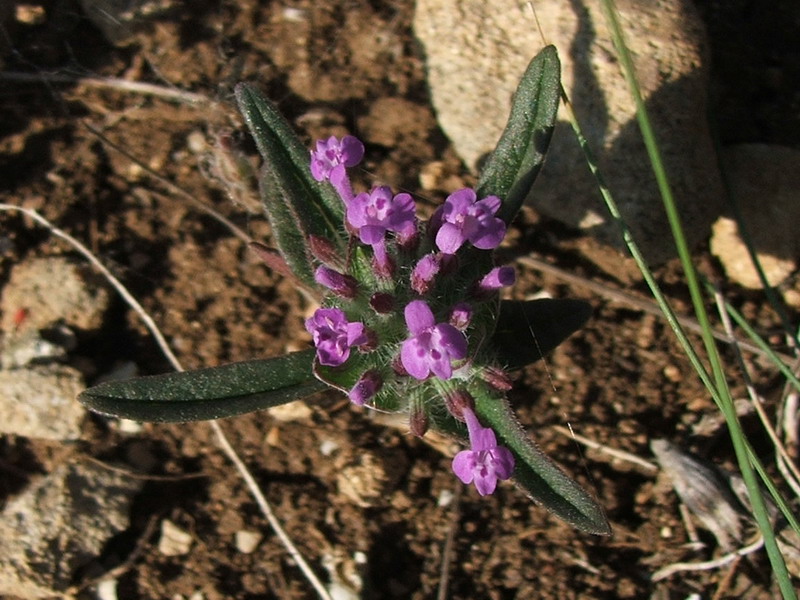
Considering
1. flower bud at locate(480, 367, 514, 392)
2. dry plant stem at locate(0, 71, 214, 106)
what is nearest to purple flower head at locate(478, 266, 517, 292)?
flower bud at locate(480, 367, 514, 392)

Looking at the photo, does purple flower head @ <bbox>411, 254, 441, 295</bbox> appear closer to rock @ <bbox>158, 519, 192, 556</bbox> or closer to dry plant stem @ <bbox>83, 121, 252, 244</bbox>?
dry plant stem @ <bbox>83, 121, 252, 244</bbox>

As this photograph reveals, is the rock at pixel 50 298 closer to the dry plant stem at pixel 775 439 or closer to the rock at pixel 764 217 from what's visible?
the dry plant stem at pixel 775 439

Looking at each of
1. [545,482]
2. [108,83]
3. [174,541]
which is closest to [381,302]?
[545,482]

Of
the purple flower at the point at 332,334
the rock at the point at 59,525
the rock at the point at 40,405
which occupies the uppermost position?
the purple flower at the point at 332,334

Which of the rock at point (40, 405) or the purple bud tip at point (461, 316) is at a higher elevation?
the purple bud tip at point (461, 316)

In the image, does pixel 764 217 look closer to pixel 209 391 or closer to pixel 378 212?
pixel 378 212

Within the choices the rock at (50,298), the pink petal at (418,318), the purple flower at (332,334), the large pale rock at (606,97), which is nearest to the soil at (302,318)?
the rock at (50,298)
